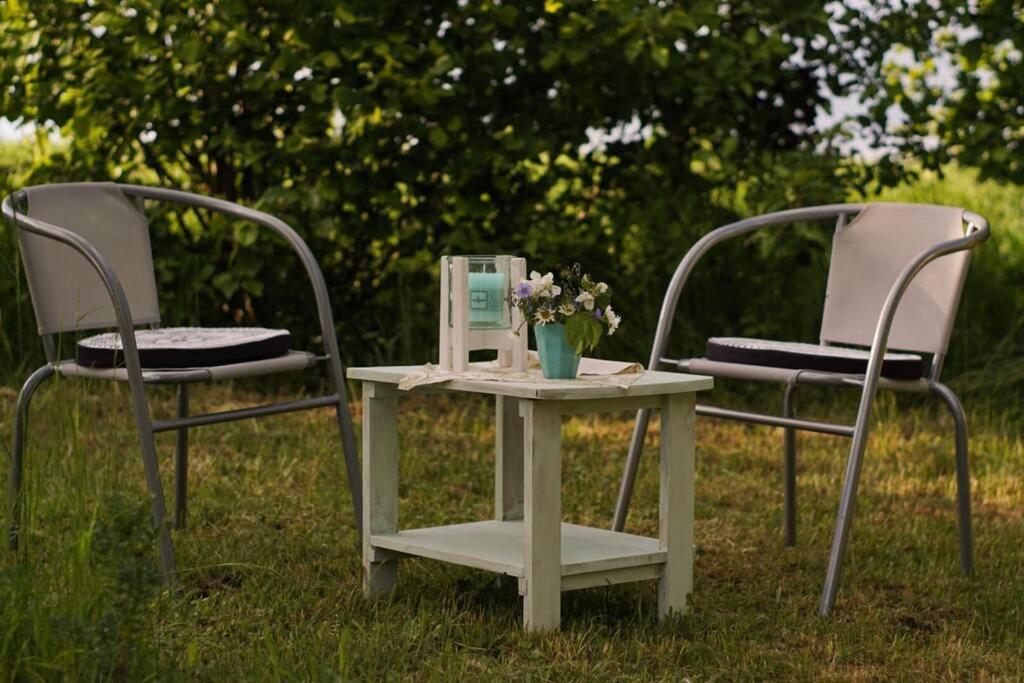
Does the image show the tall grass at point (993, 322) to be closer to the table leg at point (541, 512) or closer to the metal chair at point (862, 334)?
the metal chair at point (862, 334)

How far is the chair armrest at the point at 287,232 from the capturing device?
2781 millimetres

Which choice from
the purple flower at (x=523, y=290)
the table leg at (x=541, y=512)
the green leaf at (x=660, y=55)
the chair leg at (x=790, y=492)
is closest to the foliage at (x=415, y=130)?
the green leaf at (x=660, y=55)

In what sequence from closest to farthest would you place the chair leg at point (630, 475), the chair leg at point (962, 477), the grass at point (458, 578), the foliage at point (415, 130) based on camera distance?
the grass at point (458, 578)
the chair leg at point (962, 477)
the chair leg at point (630, 475)
the foliage at point (415, 130)

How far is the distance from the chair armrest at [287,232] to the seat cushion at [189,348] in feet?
0.28

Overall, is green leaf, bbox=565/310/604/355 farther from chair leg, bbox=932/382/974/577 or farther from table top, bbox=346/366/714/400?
chair leg, bbox=932/382/974/577

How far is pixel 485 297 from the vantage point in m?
2.41

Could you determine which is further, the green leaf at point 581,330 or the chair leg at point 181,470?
the chair leg at point 181,470

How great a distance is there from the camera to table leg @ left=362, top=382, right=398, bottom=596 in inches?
98.7

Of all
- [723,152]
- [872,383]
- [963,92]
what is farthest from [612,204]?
[872,383]

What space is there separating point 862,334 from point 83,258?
5.15 feet

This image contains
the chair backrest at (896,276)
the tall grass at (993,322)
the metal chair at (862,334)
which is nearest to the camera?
the metal chair at (862,334)

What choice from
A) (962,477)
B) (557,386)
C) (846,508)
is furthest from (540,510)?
(962,477)

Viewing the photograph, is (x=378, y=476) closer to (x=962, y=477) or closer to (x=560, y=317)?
(x=560, y=317)

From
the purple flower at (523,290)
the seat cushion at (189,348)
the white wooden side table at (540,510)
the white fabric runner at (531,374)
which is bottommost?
the white wooden side table at (540,510)
